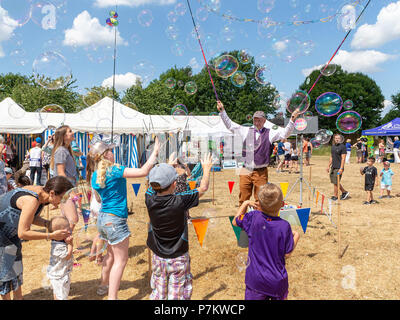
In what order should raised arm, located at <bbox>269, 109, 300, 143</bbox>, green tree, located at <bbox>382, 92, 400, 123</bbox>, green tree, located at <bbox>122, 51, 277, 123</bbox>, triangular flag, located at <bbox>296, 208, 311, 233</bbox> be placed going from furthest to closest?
green tree, located at <bbox>382, 92, 400, 123</bbox> < green tree, located at <bbox>122, 51, 277, 123</bbox> < raised arm, located at <bbox>269, 109, 300, 143</bbox> < triangular flag, located at <bbox>296, 208, 311, 233</bbox>

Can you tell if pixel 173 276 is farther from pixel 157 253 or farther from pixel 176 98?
pixel 176 98

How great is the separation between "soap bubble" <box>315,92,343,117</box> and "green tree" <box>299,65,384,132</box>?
30266 mm

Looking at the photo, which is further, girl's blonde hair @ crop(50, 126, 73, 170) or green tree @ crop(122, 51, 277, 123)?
green tree @ crop(122, 51, 277, 123)

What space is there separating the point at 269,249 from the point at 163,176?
92 cm

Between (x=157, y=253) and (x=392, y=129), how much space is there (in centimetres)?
2334

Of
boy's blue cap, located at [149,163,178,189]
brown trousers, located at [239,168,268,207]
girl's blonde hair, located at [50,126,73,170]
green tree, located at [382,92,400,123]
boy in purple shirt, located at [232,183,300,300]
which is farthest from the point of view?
green tree, located at [382,92,400,123]

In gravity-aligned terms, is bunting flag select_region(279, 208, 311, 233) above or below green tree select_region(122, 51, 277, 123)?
below

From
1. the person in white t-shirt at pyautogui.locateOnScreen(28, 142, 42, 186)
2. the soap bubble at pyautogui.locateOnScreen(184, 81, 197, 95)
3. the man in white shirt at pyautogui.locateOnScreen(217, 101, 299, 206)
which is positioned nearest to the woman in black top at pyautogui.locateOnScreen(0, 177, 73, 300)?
the man in white shirt at pyautogui.locateOnScreen(217, 101, 299, 206)

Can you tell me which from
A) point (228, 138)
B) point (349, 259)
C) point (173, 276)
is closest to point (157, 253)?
point (173, 276)

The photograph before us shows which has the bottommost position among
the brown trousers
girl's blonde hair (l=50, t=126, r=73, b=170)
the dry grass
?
the dry grass

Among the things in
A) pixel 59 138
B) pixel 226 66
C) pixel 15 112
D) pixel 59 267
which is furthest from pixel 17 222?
pixel 15 112

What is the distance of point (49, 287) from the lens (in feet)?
10.8

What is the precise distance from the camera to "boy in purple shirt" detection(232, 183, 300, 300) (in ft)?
6.41

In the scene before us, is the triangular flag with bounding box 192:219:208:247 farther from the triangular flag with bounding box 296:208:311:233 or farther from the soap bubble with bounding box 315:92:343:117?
the soap bubble with bounding box 315:92:343:117
